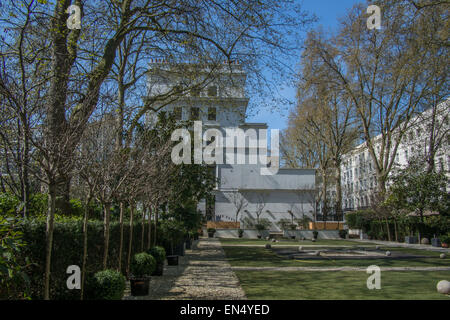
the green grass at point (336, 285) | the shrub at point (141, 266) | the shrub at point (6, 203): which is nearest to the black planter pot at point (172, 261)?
the green grass at point (336, 285)

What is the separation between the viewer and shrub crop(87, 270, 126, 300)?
22.5 ft

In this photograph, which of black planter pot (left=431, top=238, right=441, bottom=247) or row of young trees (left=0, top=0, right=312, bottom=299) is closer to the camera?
row of young trees (left=0, top=0, right=312, bottom=299)

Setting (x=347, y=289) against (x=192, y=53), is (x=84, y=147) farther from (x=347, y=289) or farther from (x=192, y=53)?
(x=192, y=53)

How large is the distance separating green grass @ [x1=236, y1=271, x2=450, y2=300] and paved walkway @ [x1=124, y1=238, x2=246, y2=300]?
17.1 inches

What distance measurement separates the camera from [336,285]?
10.0 metres

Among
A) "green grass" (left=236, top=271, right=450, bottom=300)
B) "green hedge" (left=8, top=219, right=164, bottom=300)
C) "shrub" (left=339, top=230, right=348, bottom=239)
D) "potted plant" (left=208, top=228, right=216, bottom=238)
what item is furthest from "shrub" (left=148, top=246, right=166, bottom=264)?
"shrub" (left=339, top=230, right=348, bottom=239)

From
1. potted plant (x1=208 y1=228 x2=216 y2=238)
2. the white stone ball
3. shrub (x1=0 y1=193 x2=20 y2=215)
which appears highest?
shrub (x1=0 y1=193 x2=20 y2=215)

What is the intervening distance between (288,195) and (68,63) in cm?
3700

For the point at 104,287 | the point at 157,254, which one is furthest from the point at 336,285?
the point at 104,287

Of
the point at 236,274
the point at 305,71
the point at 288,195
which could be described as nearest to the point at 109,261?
the point at 236,274

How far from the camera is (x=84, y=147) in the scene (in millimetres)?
7066

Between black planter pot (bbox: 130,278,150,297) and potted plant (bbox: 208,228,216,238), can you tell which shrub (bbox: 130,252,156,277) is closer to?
black planter pot (bbox: 130,278,150,297)

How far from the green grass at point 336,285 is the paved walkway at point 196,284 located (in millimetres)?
433

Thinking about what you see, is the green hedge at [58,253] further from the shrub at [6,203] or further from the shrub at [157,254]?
the shrub at [157,254]
